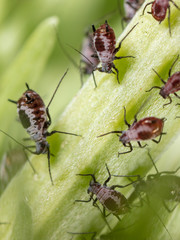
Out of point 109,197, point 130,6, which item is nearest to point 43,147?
point 109,197

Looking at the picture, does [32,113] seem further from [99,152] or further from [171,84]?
[171,84]

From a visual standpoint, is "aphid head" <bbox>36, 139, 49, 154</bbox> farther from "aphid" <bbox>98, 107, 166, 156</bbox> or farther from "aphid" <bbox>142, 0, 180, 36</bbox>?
"aphid" <bbox>142, 0, 180, 36</bbox>

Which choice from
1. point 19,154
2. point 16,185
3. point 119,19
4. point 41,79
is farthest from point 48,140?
point 119,19

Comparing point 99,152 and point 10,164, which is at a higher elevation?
point 99,152

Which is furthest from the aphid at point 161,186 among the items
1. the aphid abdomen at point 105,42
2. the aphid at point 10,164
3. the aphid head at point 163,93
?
the aphid at point 10,164

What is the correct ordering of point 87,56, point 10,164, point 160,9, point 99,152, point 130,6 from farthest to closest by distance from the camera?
point 87,56
point 130,6
point 10,164
point 99,152
point 160,9

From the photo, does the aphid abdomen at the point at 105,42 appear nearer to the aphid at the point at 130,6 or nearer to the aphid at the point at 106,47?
the aphid at the point at 106,47

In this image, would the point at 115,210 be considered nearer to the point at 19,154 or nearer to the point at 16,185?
the point at 16,185
